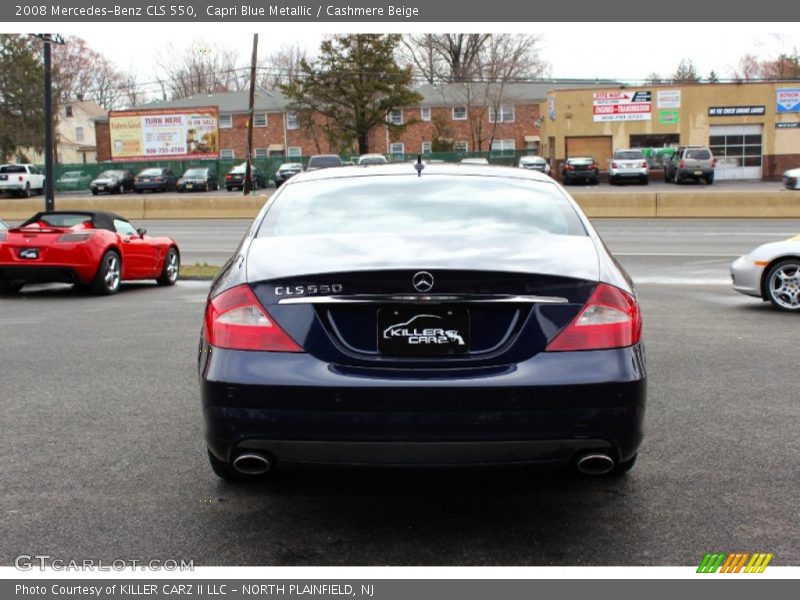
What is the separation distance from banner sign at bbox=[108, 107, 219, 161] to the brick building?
255 inches

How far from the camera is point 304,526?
13.9ft

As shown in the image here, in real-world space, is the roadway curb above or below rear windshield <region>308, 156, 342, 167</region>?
below

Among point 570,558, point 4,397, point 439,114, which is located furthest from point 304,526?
point 439,114

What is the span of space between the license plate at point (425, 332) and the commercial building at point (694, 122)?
2148 inches

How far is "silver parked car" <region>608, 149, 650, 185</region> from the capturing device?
49.8 metres

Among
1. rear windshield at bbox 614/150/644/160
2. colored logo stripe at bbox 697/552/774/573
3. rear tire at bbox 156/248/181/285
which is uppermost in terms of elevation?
rear windshield at bbox 614/150/644/160

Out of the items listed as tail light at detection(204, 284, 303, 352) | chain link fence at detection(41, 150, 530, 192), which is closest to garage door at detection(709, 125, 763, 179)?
chain link fence at detection(41, 150, 530, 192)

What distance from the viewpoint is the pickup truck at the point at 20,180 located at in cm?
5406

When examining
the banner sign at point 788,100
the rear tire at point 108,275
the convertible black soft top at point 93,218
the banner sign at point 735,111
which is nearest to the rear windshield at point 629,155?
the banner sign at point 735,111

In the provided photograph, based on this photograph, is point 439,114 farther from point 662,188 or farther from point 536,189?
point 536,189

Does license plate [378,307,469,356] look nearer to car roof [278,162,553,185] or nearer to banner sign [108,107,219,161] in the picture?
car roof [278,162,553,185]

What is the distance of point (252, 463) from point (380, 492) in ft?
3.21

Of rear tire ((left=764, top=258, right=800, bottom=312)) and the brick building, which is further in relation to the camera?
the brick building

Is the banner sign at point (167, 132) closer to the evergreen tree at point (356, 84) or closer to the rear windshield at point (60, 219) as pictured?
the evergreen tree at point (356, 84)
